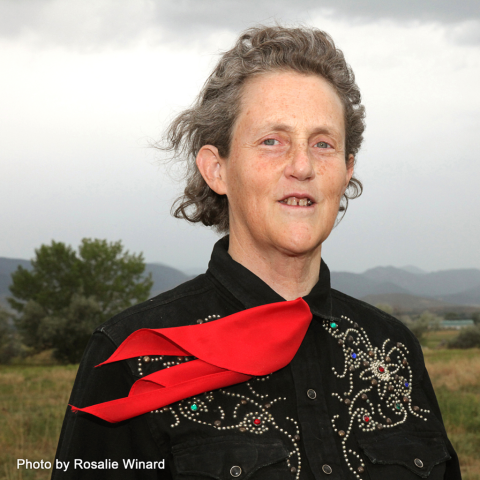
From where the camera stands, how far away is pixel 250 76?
2.60m

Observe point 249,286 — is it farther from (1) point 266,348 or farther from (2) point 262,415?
(2) point 262,415

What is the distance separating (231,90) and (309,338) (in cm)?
129

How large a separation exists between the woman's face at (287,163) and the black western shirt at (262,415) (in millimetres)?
291

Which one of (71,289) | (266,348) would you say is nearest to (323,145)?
(266,348)

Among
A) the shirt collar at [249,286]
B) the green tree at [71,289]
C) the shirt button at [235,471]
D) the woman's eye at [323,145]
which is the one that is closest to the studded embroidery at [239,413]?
the shirt button at [235,471]

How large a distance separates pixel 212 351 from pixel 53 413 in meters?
10.3

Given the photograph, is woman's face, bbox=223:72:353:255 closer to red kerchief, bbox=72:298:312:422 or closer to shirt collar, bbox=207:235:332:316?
shirt collar, bbox=207:235:332:316

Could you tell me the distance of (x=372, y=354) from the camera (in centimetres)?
267

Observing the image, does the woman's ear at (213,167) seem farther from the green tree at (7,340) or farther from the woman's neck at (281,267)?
the green tree at (7,340)

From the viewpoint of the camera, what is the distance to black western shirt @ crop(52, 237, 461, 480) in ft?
7.20

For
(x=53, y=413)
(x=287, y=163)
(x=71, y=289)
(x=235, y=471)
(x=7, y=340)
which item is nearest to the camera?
(x=235, y=471)

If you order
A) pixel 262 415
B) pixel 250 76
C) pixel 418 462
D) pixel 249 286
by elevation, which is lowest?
pixel 418 462

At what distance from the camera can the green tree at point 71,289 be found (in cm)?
3875

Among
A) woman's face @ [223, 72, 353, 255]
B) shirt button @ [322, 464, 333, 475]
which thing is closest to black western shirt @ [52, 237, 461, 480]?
shirt button @ [322, 464, 333, 475]
